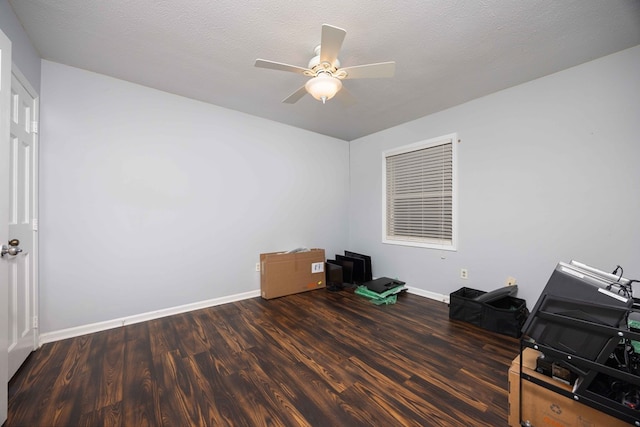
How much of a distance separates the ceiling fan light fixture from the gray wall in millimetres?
1932

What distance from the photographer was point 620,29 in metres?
1.71

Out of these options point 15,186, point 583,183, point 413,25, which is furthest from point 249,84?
point 583,183

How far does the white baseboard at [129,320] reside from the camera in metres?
2.11

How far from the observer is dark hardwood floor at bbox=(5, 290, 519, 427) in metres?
1.35

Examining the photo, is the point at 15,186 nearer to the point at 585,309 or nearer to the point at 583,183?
the point at 585,309

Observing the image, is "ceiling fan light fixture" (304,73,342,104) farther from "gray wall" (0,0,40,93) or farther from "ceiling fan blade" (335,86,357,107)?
"gray wall" (0,0,40,93)

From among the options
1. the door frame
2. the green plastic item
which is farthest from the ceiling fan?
the green plastic item

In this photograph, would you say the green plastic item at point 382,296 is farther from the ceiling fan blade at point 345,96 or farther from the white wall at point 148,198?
the ceiling fan blade at point 345,96

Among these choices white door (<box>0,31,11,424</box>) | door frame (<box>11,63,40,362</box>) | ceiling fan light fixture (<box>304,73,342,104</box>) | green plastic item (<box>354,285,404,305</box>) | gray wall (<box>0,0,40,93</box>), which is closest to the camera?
white door (<box>0,31,11,424</box>)

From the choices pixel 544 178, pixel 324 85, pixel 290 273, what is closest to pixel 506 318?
pixel 544 178

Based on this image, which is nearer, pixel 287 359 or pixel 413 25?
pixel 413 25

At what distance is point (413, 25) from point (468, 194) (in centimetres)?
197

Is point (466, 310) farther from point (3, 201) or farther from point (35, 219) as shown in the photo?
point (35, 219)

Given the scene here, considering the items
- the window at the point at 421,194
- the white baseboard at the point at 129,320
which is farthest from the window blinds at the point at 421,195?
the white baseboard at the point at 129,320
